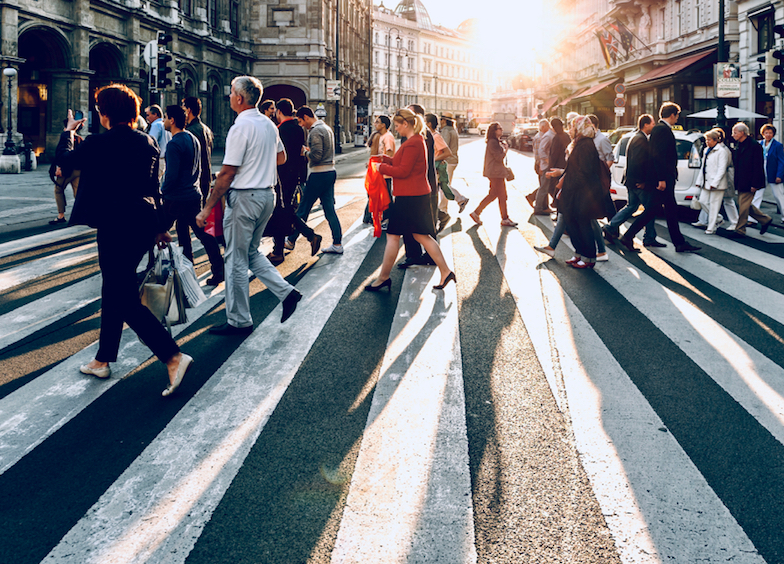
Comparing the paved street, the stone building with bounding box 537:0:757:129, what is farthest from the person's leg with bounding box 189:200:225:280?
the stone building with bounding box 537:0:757:129

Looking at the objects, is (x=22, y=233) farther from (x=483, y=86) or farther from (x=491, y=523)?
(x=483, y=86)

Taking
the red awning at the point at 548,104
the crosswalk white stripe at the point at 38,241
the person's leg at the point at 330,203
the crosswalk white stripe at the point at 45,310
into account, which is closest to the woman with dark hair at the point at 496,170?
the person's leg at the point at 330,203

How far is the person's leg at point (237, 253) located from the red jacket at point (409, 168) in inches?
74.8

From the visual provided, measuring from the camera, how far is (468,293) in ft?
22.8

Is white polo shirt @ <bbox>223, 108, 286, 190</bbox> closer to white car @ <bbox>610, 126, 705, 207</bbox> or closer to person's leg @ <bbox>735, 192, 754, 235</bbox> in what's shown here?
person's leg @ <bbox>735, 192, 754, 235</bbox>

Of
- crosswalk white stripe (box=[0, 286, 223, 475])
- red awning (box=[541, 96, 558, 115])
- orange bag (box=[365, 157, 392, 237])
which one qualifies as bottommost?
crosswalk white stripe (box=[0, 286, 223, 475])

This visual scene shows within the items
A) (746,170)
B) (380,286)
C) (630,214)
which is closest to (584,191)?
(630,214)

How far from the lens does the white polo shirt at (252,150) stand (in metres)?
5.14

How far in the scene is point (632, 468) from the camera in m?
3.31

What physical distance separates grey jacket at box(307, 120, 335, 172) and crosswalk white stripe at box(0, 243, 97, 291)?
2950mm

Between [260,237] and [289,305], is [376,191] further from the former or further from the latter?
[289,305]

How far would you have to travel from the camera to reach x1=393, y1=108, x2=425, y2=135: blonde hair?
679 cm

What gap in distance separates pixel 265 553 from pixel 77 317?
4089mm

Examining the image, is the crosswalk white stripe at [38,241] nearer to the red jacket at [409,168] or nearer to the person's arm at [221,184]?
the person's arm at [221,184]
